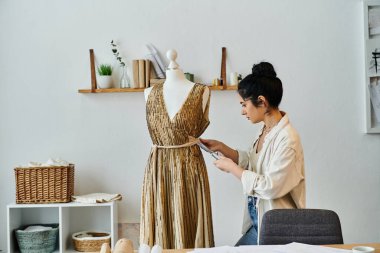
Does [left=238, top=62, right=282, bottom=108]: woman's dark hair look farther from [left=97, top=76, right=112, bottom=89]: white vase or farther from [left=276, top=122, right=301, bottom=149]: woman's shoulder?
[left=97, top=76, right=112, bottom=89]: white vase

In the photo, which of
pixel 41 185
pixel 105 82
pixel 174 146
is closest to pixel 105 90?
pixel 105 82

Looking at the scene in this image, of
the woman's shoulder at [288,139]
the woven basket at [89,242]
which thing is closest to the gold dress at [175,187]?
the woman's shoulder at [288,139]

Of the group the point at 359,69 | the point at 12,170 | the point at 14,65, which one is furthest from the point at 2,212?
the point at 359,69

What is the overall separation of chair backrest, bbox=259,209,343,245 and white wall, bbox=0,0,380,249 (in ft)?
5.35

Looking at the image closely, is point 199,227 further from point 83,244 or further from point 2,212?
point 2,212

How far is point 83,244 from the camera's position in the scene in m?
3.36

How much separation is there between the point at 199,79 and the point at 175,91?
1171 millimetres

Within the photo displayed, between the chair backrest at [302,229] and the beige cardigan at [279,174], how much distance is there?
0.69 ft

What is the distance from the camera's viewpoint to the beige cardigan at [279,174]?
7.13ft

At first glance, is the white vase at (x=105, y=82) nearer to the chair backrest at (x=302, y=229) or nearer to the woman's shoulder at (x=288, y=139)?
the woman's shoulder at (x=288, y=139)

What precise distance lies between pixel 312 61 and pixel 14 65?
7.18 feet

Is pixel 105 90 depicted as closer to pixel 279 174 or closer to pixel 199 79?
pixel 199 79

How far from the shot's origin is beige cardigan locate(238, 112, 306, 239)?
2.17m

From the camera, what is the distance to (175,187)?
7.72ft
